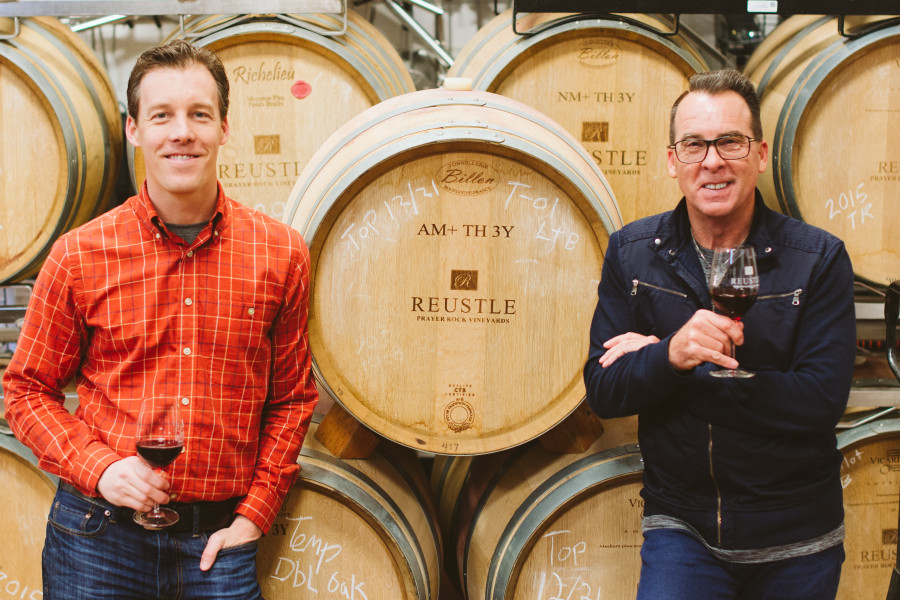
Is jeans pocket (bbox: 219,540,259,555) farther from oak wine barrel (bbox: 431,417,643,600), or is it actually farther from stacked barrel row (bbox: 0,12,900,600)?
oak wine barrel (bbox: 431,417,643,600)

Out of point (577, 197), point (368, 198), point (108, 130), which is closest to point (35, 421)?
point (368, 198)

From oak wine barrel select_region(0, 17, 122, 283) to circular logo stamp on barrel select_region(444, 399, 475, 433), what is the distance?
4.31ft

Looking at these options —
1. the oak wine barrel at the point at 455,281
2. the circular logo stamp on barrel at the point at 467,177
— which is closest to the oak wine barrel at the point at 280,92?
the oak wine barrel at the point at 455,281

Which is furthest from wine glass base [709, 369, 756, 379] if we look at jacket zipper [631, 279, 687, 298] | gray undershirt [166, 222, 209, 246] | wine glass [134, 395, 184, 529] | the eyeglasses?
gray undershirt [166, 222, 209, 246]

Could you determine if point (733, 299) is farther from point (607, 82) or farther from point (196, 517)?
point (196, 517)

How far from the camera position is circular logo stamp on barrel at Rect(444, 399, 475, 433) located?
196 centimetres

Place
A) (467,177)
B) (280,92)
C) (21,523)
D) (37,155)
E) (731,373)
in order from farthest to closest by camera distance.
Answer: (280,92) → (37,155) → (21,523) → (467,177) → (731,373)

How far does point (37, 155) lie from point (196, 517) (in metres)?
1.28

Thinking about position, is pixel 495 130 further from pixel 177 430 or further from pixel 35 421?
pixel 35 421

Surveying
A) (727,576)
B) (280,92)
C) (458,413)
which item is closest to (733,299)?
(727,576)

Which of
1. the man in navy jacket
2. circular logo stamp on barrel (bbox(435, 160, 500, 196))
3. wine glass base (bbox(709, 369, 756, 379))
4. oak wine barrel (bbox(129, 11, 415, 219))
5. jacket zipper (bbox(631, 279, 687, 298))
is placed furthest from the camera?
oak wine barrel (bbox(129, 11, 415, 219))

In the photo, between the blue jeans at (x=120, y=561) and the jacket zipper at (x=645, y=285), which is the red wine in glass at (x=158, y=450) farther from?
the jacket zipper at (x=645, y=285)

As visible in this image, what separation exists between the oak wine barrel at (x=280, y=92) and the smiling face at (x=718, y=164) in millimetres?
1054

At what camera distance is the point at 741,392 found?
1.64m
